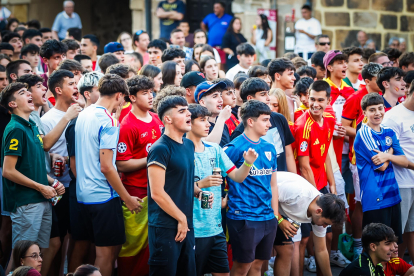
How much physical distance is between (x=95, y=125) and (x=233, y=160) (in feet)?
4.10

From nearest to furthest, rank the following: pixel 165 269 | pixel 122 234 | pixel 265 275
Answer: pixel 165 269
pixel 122 234
pixel 265 275

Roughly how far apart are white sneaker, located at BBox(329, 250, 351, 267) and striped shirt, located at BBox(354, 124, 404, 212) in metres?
0.85

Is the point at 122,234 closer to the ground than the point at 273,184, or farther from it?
closer to the ground

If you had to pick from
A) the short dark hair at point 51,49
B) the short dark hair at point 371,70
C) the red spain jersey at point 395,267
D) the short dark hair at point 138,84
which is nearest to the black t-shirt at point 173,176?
the short dark hair at point 138,84

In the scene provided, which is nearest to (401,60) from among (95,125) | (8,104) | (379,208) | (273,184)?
(379,208)

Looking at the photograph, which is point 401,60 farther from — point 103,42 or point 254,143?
point 103,42

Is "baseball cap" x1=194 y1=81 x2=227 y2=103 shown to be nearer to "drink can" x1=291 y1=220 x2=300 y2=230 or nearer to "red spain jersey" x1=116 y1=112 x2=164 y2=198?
"red spain jersey" x1=116 y1=112 x2=164 y2=198

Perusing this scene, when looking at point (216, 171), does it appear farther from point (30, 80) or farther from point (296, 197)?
point (30, 80)

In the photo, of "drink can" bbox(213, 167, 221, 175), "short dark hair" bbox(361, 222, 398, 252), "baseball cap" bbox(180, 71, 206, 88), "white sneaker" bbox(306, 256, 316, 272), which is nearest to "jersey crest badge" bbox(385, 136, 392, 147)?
"short dark hair" bbox(361, 222, 398, 252)

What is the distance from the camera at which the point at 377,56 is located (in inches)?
322

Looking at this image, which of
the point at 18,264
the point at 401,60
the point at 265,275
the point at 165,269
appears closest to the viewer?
the point at 165,269

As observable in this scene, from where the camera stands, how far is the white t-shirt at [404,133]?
561cm

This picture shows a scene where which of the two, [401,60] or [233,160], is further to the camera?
[401,60]

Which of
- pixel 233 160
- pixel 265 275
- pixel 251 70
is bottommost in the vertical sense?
pixel 265 275
